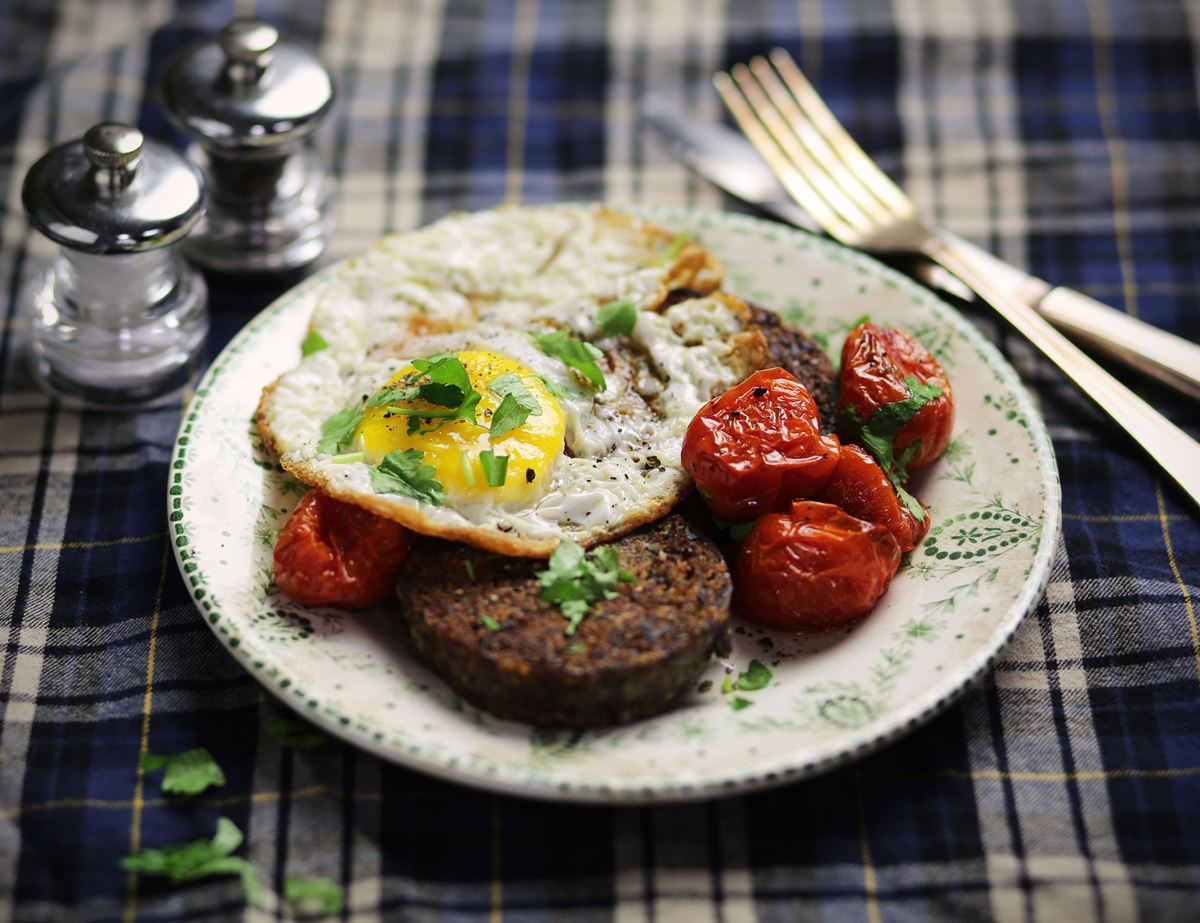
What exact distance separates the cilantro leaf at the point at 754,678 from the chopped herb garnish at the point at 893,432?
79 cm

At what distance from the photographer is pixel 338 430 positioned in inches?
157

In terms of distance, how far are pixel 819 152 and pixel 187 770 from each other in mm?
4015

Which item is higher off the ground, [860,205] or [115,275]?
[860,205]

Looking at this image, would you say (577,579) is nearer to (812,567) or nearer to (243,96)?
(812,567)

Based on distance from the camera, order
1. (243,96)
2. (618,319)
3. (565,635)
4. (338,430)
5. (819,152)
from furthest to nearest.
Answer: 1. (819,152)
2. (243,96)
3. (618,319)
4. (338,430)
5. (565,635)

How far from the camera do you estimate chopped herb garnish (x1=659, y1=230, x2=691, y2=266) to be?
471cm

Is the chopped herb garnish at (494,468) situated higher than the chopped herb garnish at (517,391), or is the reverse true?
the chopped herb garnish at (517,391)

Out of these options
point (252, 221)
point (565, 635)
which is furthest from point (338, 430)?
point (252, 221)

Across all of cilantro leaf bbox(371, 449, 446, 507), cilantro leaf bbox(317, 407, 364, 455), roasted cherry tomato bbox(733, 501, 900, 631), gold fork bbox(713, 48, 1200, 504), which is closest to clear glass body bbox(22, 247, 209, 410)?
cilantro leaf bbox(317, 407, 364, 455)

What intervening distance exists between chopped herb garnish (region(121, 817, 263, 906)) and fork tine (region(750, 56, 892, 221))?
3841 millimetres

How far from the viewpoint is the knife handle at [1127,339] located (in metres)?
4.87

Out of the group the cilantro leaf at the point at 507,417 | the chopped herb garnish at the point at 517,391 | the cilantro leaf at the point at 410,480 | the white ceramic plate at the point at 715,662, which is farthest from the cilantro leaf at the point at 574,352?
the white ceramic plate at the point at 715,662

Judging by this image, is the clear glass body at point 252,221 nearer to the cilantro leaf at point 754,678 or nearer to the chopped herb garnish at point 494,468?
the chopped herb garnish at point 494,468

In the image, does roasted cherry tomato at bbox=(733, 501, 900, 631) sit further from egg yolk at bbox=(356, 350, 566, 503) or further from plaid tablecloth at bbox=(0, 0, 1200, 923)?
egg yolk at bbox=(356, 350, 566, 503)
